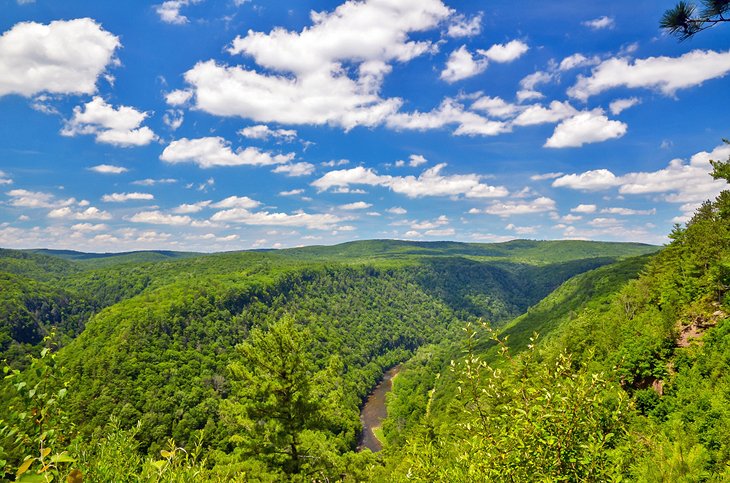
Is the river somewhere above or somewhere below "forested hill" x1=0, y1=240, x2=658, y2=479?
below

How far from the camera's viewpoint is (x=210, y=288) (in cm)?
15350

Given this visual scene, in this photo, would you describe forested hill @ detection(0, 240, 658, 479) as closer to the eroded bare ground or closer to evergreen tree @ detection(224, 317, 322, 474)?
evergreen tree @ detection(224, 317, 322, 474)

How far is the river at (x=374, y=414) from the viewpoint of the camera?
9881 centimetres

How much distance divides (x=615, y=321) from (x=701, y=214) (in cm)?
1856

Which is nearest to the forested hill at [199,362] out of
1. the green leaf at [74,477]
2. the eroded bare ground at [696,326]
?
the green leaf at [74,477]

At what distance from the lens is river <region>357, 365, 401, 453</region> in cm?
9881

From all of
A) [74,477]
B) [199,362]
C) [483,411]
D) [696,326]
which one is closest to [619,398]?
[483,411]

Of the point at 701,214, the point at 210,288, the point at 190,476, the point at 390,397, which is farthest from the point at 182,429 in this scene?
the point at 701,214

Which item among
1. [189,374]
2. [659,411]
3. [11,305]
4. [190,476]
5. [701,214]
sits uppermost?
[701,214]

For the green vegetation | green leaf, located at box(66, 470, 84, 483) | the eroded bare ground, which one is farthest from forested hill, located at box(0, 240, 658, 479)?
the eroded bare ground

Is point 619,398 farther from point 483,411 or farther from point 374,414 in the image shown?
point 374,414

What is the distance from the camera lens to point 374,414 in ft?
380

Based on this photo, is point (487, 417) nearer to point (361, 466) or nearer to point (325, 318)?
point (361, 466)

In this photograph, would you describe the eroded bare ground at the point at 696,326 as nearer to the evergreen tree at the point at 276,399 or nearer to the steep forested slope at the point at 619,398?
the steep forested slope at the point at 619,398
